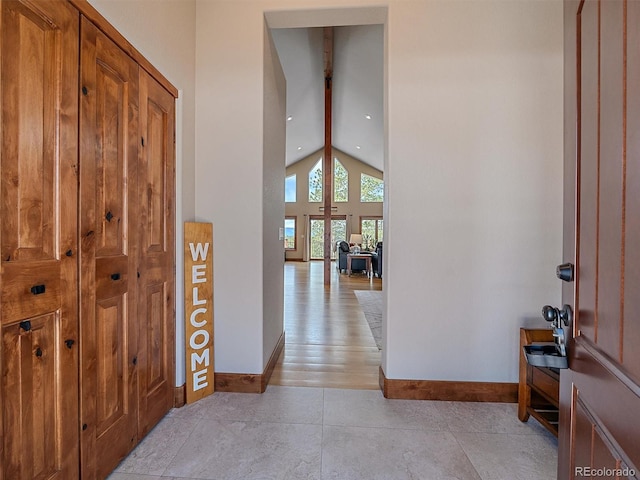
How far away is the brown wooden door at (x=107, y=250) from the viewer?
129cm

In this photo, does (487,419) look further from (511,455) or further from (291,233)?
(291,233)

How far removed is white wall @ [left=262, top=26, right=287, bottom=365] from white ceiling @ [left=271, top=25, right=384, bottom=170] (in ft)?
6.29

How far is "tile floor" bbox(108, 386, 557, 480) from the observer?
58.6 inches

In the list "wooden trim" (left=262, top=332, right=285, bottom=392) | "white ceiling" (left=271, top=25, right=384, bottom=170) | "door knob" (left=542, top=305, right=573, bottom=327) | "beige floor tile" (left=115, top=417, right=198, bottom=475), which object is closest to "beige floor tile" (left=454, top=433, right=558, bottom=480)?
"door knob" (left=542, top=305, right=573, bottom=327)

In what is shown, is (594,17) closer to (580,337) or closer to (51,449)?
(580,337)

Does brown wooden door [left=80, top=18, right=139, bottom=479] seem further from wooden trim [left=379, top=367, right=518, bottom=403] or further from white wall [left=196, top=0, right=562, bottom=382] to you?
wooden trim [left=379, top=367, right=518, bottom=403]

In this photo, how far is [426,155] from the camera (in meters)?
2.14

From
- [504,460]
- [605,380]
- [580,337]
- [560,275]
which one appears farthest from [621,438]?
[504,460]

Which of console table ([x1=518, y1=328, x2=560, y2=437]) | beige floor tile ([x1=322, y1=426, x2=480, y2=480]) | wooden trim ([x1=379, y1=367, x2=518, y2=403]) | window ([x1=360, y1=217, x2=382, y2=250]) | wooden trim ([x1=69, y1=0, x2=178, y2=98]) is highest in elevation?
wooden trim ([x1=69, y1=0, x2=178, y2=98])

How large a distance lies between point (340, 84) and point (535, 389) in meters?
6.85

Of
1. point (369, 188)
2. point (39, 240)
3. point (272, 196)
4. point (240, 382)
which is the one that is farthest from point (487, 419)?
point (369, 188)

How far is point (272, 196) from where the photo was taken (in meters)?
2.58

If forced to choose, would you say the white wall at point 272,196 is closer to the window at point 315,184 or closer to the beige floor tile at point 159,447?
the beige floor tile at point 159,447

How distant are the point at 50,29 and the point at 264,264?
1.61 metres
